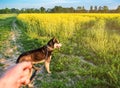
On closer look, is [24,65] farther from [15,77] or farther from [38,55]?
[38,55]

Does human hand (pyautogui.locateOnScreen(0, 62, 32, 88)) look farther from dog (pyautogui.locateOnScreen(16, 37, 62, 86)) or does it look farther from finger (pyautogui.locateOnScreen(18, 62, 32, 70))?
dog (pyautogui.locateOnScreen(16, 37, 62, 86))

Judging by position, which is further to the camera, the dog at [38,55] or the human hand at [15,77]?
the dog at [38,55]

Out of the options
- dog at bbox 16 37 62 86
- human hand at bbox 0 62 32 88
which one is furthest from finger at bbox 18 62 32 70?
dog at bbox 16 37 62 86

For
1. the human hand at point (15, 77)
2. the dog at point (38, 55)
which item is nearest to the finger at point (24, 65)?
the human hand at point (15, 77)

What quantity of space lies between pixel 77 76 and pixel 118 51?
2358 mm

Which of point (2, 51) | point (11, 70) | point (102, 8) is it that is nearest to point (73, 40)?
point (2, 51)

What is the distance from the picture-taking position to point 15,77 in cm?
66

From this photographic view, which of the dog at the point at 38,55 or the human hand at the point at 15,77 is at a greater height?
the human hand at the point at 15,77

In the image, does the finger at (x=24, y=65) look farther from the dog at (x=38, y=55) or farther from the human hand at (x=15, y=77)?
the dog at (x=38, y=55)

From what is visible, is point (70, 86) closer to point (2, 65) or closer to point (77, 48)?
point (2, 65)

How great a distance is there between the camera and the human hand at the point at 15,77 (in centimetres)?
65

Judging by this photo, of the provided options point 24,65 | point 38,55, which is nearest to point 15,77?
point 24,65

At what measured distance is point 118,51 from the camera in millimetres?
8773

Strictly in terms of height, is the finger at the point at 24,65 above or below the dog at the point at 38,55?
above
